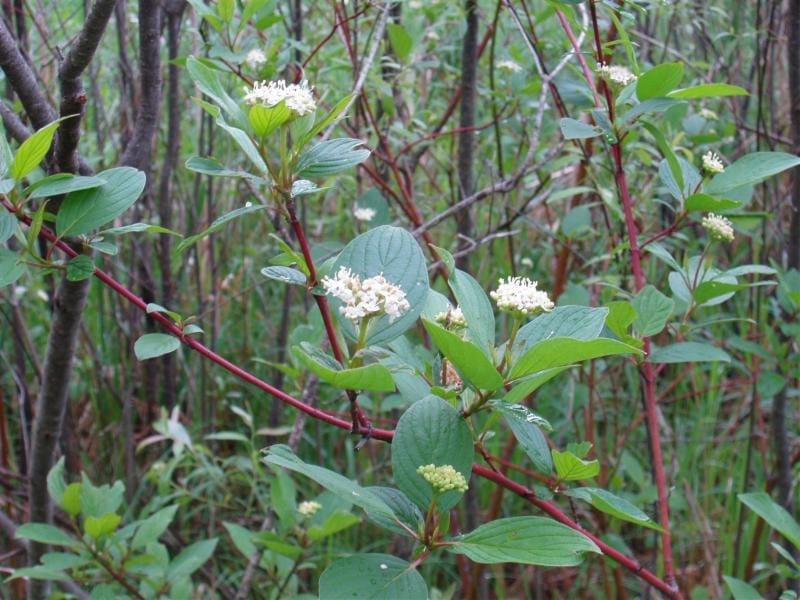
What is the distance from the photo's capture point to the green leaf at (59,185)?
0.68m

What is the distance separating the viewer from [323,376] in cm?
55

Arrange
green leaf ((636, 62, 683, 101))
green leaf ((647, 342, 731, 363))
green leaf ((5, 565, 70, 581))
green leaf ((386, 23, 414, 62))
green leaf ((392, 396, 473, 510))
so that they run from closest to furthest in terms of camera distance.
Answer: green leaf ((392, 396, 473, 510)), green leaf ((636, 62, 683, 101)), green leaf ((647, 342, 731, 363)), green leaf ((5, 565, 70, 581)), green leaf ((386, 23, 414, 62))

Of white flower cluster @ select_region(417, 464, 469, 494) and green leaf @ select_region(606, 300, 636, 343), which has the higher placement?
green leaf @ select_region(606, 300, 636, 343)

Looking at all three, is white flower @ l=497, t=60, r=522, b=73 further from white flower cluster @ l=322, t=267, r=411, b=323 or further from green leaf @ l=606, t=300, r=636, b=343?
white flower cluster @ l=322, t=267, r=411, b=323

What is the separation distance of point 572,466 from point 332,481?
0.70ft

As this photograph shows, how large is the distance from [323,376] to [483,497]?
58.1 inches

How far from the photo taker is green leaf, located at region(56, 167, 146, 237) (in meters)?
0.72

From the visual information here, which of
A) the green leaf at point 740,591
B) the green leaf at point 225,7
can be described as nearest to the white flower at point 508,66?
the green leaf at point 225,7

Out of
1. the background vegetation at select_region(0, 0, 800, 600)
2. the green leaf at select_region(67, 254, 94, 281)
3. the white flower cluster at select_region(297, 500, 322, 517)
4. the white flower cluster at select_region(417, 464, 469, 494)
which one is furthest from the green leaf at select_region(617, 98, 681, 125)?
the white flower cluster at select_region(297, 500, 322, 517)

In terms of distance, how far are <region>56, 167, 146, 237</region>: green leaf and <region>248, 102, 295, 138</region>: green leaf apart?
0.49 feet

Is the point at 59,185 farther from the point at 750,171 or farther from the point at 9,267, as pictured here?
the point at 750,171

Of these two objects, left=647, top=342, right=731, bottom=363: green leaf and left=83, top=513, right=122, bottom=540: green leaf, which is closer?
left=647, top=342, right=731, bottom=363: green leaf

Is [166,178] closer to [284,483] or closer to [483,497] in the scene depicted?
[284,483]

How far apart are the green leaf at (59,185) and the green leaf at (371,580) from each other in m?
0.37
